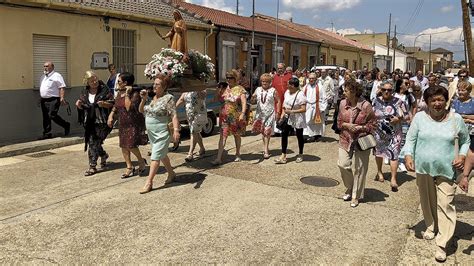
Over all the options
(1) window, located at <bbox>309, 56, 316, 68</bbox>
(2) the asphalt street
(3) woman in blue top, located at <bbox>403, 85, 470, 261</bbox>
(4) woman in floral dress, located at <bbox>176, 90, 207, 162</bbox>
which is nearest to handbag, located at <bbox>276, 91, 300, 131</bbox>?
(2) the asphalt street

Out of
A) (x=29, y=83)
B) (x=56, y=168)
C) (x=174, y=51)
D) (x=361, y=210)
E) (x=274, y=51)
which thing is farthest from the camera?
(x=274, y=51)

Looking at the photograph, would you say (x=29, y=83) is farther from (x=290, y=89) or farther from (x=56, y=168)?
(x=290, y=89)

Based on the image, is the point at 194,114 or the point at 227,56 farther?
the point at 227,56

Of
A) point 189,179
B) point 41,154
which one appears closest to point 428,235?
point 189,179

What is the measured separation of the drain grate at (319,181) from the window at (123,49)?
27.1ft

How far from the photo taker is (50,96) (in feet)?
33.3

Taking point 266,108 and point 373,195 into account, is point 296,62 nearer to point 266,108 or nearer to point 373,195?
point 266,108

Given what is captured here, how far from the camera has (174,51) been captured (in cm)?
714

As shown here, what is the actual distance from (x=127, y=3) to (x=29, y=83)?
4.97 meters

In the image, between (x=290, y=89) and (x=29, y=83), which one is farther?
(x=29, y=83)

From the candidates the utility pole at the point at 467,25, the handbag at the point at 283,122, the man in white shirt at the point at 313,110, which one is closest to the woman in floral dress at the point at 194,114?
the handbag at the point at 283,122

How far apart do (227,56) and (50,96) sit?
10276 millimetres

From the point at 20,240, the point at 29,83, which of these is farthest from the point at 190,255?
the point at 29,83

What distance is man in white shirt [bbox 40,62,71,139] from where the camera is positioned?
10055 millimetres
